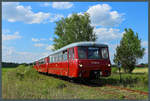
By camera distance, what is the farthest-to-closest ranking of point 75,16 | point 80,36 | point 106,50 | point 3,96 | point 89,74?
point 75,16, point 80,36, point 106,50, point 89,74, point 3,96

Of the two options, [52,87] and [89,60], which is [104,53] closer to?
[89,60]

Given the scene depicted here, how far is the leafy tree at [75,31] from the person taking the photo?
4138 centimetres

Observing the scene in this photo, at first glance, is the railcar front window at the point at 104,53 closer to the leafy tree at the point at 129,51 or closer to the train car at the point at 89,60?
the train car at the point at 89,60

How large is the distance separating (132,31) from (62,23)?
1644 cm

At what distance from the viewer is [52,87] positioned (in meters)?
12.6

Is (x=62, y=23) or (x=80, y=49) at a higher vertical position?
(x=62, y=23)

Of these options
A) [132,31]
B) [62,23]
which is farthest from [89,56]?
[62,23]

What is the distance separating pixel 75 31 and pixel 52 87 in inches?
1188

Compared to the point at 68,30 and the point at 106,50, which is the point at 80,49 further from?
the point at 68,30

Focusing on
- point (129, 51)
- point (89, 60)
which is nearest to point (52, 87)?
point (89, 60)

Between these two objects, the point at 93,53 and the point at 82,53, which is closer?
the point at 82,53

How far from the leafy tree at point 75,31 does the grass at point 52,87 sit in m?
22.8

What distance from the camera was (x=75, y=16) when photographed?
44906 millimetres

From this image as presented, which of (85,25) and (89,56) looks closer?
(89,56)
